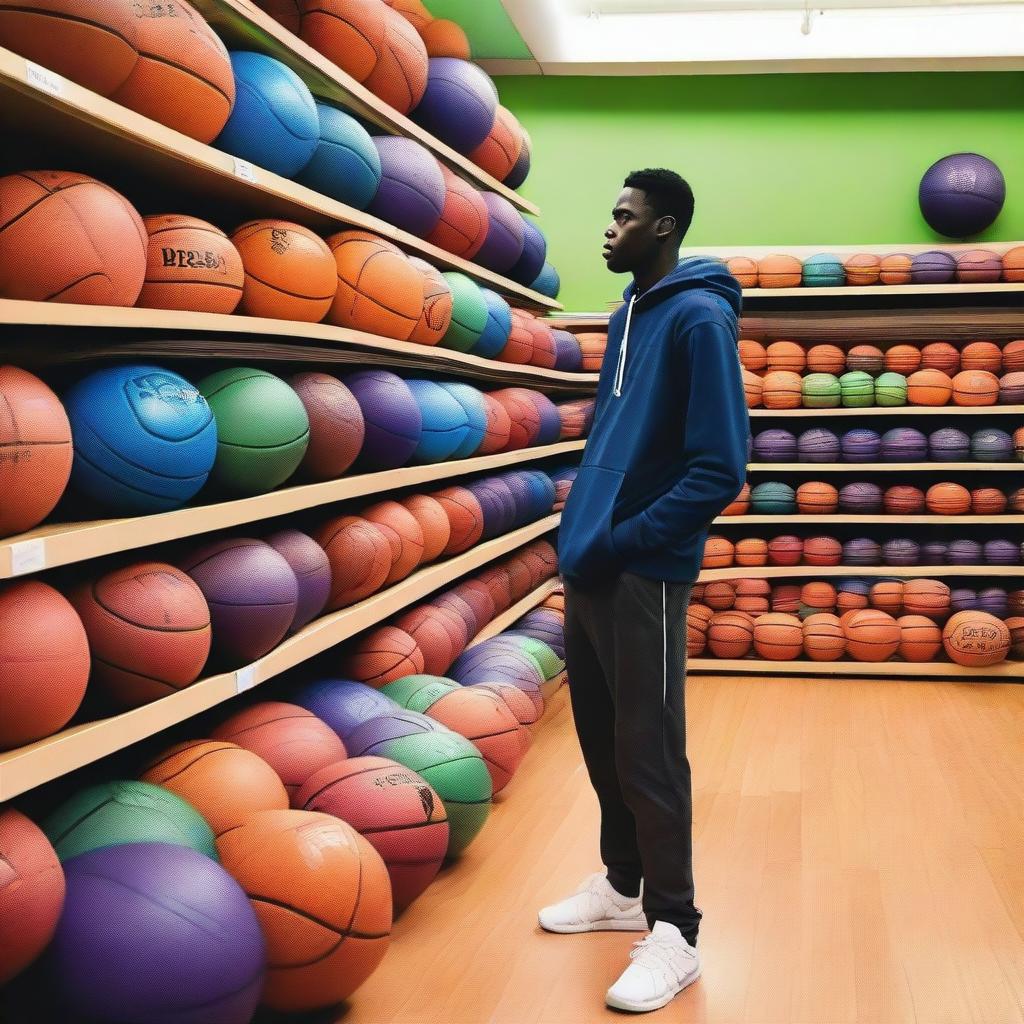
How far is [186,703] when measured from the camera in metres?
2.91

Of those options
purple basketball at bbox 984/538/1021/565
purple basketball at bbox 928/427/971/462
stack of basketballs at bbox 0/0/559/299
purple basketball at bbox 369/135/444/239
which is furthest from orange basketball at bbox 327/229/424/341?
purple basketball at bbox 984/538/1021/565

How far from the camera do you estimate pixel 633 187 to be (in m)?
3.04

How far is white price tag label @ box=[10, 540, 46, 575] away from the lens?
229 centimetres

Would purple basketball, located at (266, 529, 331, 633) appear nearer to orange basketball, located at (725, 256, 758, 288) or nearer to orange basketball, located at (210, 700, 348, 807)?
orange basketball, located at (210, 700, 348, 807)

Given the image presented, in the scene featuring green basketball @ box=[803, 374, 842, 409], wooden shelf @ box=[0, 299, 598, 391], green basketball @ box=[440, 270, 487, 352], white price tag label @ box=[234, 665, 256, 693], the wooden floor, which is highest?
green basketball @ box=[440, 270, 487, 352]

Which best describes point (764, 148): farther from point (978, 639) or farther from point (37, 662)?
point (37, 662)

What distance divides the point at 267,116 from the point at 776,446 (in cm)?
423

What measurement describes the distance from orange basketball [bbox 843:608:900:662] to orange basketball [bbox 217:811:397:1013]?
447cm

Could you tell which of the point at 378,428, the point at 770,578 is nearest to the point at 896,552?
the point at 770,578

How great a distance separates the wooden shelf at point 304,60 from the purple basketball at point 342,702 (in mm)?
2066

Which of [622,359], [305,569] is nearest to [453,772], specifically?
[305,569]

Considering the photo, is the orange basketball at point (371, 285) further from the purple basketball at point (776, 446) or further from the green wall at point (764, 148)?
the green wall at point (764, 148)

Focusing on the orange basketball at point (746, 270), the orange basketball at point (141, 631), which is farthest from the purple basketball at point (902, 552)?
the orange basketball at point (141, 631)

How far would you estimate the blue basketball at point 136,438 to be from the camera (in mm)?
2664
